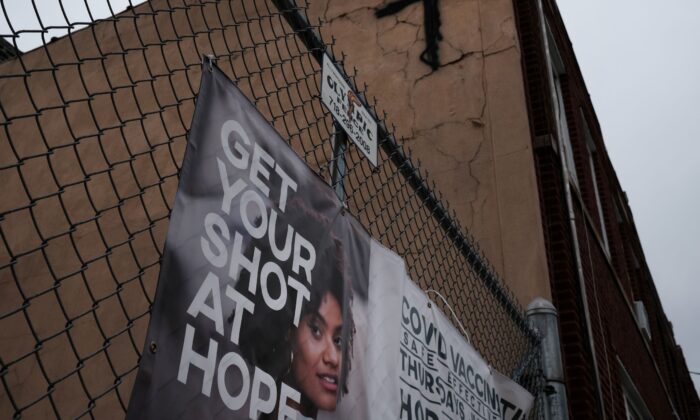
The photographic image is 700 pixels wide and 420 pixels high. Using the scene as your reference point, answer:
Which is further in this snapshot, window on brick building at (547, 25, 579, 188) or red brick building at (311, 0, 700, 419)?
window on brick building at (547, 25, 579, 188)

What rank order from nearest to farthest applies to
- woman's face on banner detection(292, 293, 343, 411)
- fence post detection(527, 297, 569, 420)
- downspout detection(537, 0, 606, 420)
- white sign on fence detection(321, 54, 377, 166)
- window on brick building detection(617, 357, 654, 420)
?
woman's face on banner detection(292, 293, 343, 411) < white sign on fence detection(321, 54, 377, 166) < fence post detection(527, 297, 569, 420) < downspout detection(537, 0, 606, 420) < window on brick building detection(617, 357, 654, 420)

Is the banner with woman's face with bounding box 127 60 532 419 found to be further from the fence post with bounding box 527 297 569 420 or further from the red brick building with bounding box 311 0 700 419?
the red brick building with bounding box 311 0 700 419

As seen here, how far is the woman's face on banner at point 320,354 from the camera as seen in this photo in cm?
206

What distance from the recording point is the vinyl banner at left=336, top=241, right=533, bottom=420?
2465 millimetres

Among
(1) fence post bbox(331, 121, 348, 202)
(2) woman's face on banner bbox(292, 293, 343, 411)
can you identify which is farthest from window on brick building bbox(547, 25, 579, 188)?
(2) woman's face on banner bbox(292, 293, 343, 411)

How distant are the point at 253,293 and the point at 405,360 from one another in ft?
3.58

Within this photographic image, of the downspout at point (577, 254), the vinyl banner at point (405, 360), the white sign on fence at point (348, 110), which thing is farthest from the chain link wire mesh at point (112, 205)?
the white sign on fence at point (348, 110)

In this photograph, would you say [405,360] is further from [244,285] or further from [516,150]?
[516,150]

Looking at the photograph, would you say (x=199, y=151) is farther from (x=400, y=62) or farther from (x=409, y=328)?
(x=400, y=62)

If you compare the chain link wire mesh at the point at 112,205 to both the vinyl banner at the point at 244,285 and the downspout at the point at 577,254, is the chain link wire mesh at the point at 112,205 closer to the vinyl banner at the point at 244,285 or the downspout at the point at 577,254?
the downspout at the point at 577,254

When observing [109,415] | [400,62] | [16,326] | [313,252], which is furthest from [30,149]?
[313,252]

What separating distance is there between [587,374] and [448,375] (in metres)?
3.27

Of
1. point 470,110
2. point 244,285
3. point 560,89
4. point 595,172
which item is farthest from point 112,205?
point 595,172

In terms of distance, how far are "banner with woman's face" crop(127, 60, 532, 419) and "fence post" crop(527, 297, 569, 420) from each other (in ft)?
6.97
